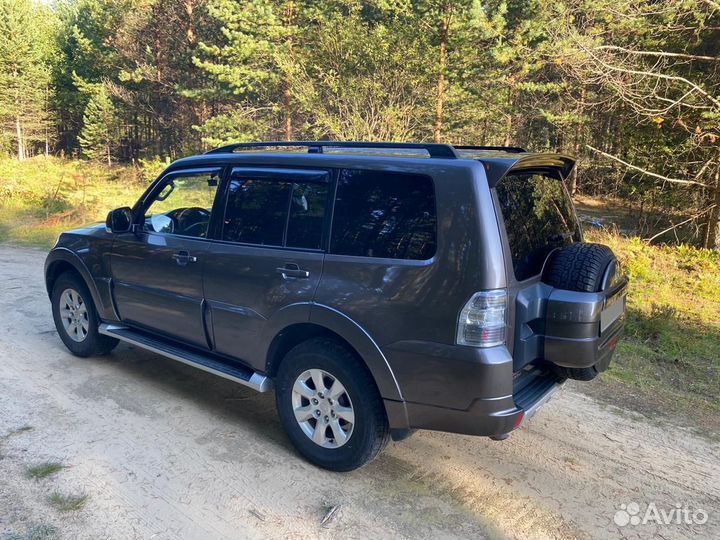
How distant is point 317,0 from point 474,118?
651cm

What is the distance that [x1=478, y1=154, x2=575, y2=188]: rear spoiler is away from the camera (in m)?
2.88

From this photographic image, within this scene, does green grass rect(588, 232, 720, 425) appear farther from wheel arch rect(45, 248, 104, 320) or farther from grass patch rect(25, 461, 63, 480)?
wheel arch rect(45, 248, 104, 320)

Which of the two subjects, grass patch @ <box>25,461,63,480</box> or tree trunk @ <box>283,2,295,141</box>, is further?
tree trunk @ <box>283,2,295,141</box>

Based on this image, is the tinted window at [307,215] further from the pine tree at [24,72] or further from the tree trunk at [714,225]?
the pine tree at [24,72]

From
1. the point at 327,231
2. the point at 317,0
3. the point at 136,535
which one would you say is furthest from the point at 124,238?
the point at 317,0

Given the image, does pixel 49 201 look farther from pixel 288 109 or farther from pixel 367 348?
pixel 367 348

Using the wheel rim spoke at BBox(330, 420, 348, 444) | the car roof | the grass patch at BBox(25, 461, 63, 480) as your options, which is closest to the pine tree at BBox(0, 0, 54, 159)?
the car roof

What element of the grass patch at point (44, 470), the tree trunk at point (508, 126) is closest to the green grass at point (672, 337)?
the grass patch at point (44, 470)

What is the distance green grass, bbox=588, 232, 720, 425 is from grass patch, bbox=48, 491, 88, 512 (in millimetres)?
4061

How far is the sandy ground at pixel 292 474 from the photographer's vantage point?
284 centimetres

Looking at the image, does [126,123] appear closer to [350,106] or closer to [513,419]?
[350,106]

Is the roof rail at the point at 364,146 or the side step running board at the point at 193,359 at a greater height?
the roof rail at the point at 364,146

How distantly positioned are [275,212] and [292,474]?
5.55ft

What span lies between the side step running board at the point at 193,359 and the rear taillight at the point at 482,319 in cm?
153
